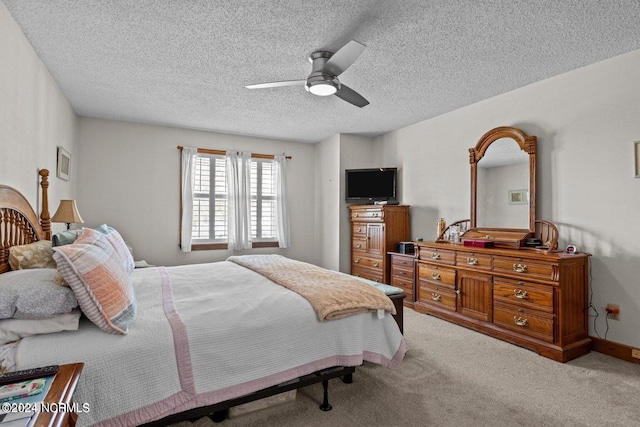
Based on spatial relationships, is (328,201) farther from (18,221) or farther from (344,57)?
(18,221)

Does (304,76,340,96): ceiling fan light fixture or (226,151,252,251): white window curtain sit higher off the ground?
(304,76,340,96): ceiling fan light fixture

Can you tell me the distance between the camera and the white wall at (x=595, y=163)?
2705 millimetres

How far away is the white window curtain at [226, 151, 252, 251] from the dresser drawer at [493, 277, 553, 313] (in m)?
3.70

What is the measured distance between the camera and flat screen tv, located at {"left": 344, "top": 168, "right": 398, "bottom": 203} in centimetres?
504

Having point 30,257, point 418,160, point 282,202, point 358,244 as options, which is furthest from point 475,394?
point 282,202

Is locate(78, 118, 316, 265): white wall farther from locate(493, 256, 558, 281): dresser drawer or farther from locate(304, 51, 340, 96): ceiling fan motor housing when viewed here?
locate(493, 256, 558, 281): dresser drawer

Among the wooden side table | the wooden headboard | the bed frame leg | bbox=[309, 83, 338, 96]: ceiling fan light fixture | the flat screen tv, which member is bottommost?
the bed frame leg

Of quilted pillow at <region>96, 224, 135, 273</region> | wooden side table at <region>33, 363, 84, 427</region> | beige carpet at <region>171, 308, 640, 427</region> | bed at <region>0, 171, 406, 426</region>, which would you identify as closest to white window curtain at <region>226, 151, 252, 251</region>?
quilted pillow at <region>96, 224, 135, 273</region>

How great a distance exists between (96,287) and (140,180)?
376 cm

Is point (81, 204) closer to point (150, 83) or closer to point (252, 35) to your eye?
point (150, 83)

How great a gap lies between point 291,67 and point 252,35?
0.57 m

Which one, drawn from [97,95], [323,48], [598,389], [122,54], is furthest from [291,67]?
[598,389]

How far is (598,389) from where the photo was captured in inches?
88.1

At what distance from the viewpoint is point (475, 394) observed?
2146 mm
